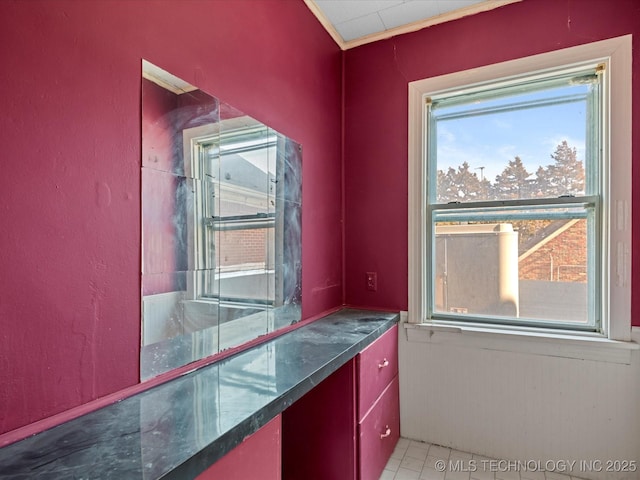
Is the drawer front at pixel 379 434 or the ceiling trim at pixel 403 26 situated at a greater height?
the ceiling trim at pixel 403 26

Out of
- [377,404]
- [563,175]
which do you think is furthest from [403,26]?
[377,404]

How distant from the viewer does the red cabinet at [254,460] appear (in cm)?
79

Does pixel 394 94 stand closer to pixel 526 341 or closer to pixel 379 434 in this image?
pixel 526 341

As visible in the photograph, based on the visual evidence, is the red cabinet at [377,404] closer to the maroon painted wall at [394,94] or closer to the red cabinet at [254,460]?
the maroon painted wall at [394,94]

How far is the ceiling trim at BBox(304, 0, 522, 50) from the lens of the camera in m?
1.91

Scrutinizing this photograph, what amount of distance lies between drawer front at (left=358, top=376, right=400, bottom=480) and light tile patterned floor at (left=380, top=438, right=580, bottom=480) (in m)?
→ 0.07

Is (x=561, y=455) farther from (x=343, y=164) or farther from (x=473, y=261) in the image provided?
(x=343, y=164)

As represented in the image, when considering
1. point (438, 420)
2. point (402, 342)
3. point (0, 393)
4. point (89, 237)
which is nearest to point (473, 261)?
point (402, 342)

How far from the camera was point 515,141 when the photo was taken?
1.94 meters

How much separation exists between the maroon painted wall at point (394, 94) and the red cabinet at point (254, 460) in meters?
1.32

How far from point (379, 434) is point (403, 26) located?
2340 millimetres

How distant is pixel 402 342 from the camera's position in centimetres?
211

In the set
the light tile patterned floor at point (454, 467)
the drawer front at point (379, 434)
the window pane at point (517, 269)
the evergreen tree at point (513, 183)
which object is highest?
the evergreen tree at point (513, 183)

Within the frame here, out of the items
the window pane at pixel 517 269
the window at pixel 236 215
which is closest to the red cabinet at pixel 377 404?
the window pane at pixel 517 269
